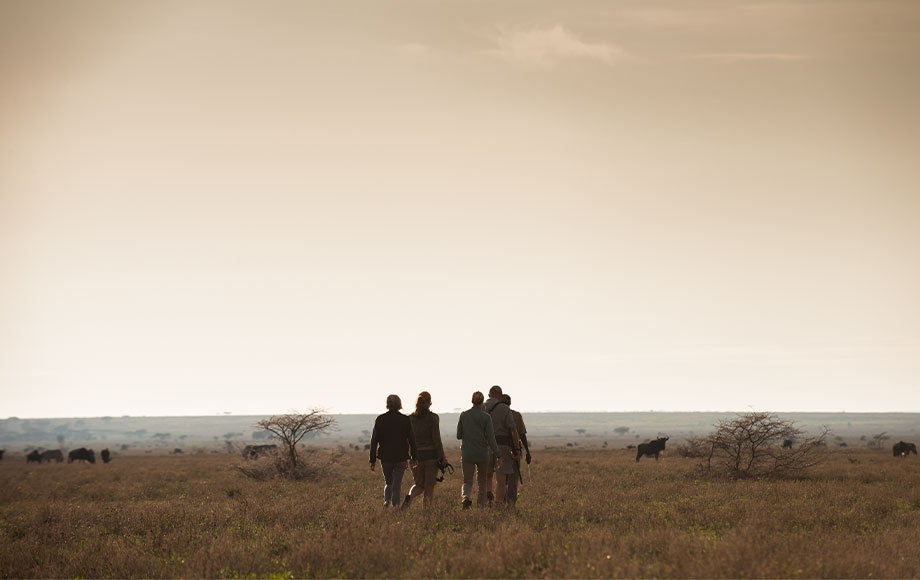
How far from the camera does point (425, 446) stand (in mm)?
13797

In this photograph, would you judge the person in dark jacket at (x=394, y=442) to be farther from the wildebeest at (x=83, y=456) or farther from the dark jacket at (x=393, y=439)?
the wildebeest at (x=83, y=456)

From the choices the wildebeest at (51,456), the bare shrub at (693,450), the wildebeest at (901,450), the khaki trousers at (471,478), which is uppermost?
the khaki trousers at (471,478)

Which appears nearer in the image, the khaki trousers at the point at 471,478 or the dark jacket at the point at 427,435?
the dark jacket at the point at 427,435

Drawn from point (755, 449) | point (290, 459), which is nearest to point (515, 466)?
point (755, 449)

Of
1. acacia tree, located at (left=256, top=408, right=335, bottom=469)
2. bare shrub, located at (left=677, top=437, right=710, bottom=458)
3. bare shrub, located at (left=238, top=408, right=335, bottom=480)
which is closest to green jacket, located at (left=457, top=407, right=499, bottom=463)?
bare shrub, located at (left=238, top=408, right=335, bottom=480)

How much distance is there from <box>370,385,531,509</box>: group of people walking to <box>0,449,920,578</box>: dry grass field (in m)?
0.56

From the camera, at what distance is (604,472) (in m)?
26.3

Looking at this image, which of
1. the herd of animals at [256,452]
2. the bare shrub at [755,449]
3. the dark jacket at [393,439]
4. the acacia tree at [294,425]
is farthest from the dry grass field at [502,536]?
the herd of animals at [256,452]

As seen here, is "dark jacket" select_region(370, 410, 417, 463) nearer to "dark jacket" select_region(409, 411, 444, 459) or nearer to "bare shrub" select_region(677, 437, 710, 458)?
"dark jacket" select_region(409, 411, 444, 459)

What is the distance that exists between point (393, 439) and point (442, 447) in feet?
3.39

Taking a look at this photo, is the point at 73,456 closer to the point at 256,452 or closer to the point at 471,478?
the point at 256,452

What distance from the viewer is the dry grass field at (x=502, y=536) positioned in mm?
8992

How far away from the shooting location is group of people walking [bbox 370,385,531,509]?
13516 millimetres

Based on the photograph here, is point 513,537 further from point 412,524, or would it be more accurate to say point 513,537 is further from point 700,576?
point 700,576
